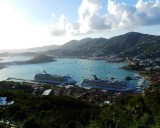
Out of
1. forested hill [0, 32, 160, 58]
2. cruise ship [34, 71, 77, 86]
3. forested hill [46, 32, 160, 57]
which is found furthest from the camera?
forested hill [46, 32, 160, 57]

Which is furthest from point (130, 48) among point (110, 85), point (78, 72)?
point (110, 85)

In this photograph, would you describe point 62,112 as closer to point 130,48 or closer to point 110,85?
point 110,85

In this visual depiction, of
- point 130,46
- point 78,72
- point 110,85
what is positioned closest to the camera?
point 110,85

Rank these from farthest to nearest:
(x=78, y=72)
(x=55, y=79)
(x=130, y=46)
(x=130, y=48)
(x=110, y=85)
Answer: (x=130, y=46), (x=130, y=48), (x=78, y=72), (x=55, y=79), (x=110, y=85)

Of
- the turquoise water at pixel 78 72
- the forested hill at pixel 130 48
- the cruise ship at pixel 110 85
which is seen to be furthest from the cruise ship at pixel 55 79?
the forested hill at pixel 130 48

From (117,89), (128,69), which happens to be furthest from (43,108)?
(128,69)

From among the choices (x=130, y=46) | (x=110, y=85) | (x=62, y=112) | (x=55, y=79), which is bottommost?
(x=130, y=46)

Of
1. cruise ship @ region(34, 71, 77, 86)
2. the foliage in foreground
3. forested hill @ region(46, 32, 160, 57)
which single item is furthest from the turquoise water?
forested hill @ region(46, 32, 160, 57)

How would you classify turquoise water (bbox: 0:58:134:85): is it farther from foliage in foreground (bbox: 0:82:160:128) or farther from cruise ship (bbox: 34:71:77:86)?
foliage in foreground (bbox: 0:82:160:128)

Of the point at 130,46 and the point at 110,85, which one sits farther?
the point at 130,46

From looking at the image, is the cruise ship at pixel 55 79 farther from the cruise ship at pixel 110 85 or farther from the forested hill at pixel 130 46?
the forested hill at pixel 130 46

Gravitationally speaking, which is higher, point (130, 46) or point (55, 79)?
point (55, 79)
